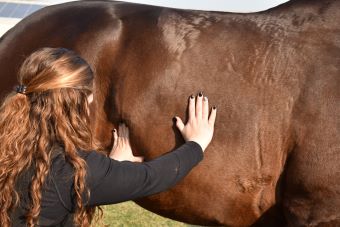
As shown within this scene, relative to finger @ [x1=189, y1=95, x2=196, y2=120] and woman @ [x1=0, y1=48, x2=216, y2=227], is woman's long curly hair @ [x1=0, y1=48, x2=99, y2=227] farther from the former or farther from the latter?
finger @ [x1=189, y1=95, x2=196, y2=120]

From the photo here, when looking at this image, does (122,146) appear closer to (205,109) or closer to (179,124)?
(179,124)

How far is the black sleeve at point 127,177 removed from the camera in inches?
64.8

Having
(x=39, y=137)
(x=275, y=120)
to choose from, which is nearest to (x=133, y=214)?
(x=275, y=120)

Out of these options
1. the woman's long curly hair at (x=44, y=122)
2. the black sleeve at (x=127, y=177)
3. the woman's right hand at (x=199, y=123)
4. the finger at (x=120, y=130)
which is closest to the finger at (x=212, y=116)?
the woman's right hand at (x=199, y=123)

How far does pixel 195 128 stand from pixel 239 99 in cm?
23

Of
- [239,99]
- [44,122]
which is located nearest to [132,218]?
[239,99]

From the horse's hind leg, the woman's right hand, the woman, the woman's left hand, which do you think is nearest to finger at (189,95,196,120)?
the woman's right hand

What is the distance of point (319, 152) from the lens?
2.13m

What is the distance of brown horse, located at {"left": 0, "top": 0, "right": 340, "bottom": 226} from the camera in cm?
216

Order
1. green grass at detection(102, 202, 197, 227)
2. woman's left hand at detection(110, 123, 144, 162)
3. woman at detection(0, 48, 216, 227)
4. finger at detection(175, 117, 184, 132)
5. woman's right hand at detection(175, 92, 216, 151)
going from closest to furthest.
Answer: woman at detection(0, 48, 216, 227) → woman's right hand at detection(175, 92, 216, 151) → finger at detection(175, 117, 184, 132) → woman's left hand at detection(110, 123, 144, 162) → green grass at detection(102, 202, 197, 227)

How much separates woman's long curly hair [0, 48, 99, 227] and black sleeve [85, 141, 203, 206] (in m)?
0.05

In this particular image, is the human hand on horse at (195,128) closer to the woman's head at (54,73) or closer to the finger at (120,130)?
the finger at (120,130)

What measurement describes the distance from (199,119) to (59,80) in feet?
2.47

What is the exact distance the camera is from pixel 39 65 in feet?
5.39
